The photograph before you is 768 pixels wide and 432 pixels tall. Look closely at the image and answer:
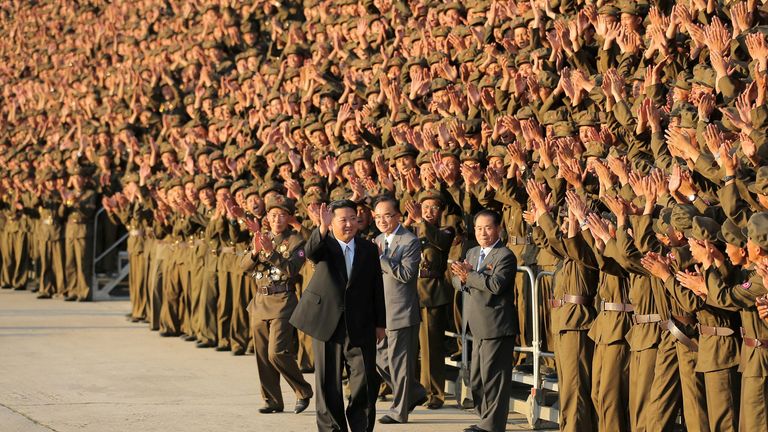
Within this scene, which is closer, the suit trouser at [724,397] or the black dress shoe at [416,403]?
the suit trouser at [724,397]

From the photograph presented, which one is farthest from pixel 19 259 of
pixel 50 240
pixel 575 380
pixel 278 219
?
pixel 575 380

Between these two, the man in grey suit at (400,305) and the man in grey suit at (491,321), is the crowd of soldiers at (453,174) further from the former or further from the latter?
the man in grey suit at (400,305)

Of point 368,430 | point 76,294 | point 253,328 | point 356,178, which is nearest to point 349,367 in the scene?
point 368,430

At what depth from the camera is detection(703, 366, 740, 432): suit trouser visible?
846 cm

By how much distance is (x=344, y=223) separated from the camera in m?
9.54

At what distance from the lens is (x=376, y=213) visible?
36.4 ft

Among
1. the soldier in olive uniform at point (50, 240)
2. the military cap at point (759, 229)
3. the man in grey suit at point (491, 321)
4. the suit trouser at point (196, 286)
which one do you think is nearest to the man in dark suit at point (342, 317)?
the man in grey suit at point (491, 321)

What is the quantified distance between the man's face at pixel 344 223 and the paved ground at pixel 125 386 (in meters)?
1.86

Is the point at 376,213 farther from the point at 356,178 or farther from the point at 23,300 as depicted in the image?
the point at 23,300

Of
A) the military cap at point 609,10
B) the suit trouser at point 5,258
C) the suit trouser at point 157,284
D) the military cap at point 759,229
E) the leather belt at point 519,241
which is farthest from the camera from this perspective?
the suit trouser at point 5,258

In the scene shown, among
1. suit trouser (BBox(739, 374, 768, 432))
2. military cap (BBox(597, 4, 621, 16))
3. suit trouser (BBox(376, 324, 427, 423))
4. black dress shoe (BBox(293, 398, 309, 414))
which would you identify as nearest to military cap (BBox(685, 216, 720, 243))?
suit trouser (BBox(739, 374, 768, 432))

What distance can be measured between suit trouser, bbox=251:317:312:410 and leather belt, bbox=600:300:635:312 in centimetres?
289

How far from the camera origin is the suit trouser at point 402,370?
1093 cm

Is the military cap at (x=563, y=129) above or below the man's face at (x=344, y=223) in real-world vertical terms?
above
